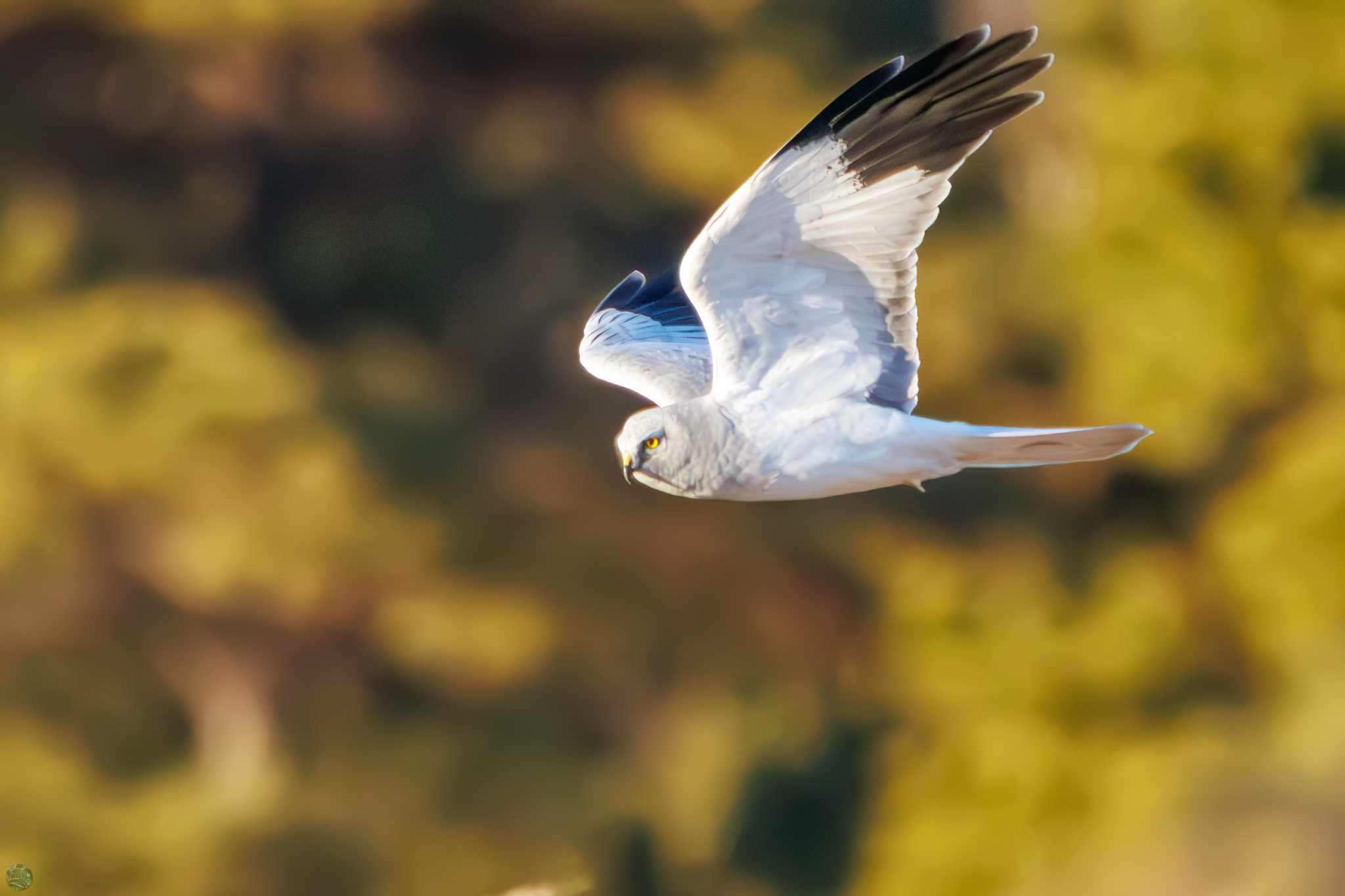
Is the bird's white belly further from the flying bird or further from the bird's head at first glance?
the bird's head

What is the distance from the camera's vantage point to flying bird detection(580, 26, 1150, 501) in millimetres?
3674

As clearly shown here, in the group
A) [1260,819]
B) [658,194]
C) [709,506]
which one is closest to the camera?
[1260,819]

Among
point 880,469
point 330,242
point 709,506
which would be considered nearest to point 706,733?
point 709,506

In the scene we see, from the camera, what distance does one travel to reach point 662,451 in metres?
3.91

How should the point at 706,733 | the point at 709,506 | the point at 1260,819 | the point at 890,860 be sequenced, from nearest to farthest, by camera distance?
the point at 1260,819 → the point at 890,860 → the point at 706,733 → the point at 709,506

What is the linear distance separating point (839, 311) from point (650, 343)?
1.08 m

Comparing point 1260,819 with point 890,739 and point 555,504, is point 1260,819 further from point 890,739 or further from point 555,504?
point 555,504

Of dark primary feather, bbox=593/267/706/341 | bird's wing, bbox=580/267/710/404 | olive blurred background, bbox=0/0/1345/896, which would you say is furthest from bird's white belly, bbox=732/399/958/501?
olive blurred background, bbox=0/0/1345/896

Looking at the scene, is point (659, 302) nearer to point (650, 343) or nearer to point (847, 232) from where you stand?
point (650, 343)

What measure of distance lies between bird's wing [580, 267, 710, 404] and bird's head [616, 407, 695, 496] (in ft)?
1.75

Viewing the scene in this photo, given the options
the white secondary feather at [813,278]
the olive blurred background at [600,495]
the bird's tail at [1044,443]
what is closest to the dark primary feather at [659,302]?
the white secondary feather at [813,278]

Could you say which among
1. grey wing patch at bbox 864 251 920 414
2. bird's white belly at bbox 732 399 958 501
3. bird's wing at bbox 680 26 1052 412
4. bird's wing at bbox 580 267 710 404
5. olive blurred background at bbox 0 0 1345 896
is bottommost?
bird's white belly at bbox 732 399 958 501

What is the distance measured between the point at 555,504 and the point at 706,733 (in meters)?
2.96

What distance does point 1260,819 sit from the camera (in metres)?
10.3
